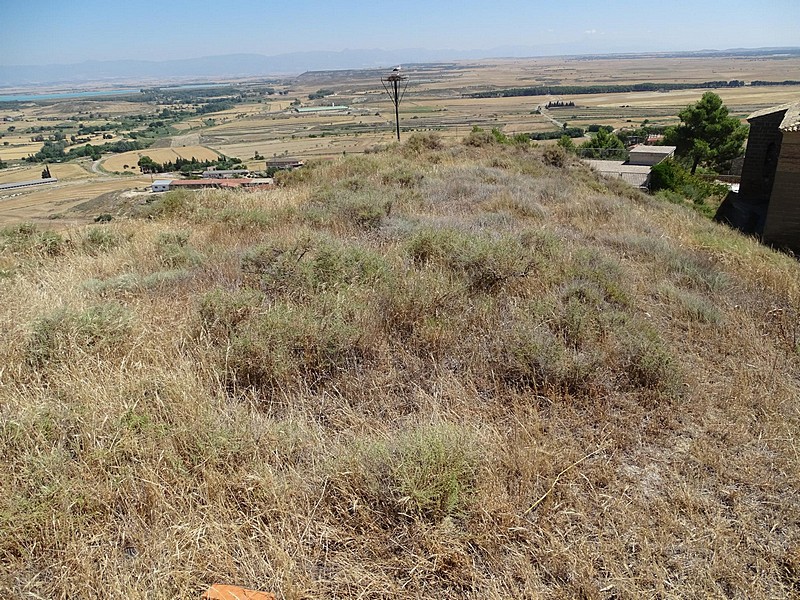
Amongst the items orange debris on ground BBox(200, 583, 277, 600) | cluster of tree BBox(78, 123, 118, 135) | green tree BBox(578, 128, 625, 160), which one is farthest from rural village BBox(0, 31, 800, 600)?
cluster of tree BBox(78, 123, 118, 135)

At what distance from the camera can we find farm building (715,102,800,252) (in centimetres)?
989

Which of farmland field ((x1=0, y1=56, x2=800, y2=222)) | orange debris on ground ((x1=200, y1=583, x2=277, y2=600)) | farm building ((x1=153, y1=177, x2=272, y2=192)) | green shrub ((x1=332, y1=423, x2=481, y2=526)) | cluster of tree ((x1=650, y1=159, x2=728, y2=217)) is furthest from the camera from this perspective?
farmland field ((x1=0, y1=56, x2=800, y2=222))

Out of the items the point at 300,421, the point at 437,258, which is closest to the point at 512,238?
the point at 437,258

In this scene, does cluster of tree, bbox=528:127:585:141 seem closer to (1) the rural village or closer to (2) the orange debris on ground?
(1) the rural village

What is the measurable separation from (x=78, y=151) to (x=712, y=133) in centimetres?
7010

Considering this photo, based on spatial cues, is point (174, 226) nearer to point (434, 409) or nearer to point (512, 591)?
point (434, 409)

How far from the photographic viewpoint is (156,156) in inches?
2020

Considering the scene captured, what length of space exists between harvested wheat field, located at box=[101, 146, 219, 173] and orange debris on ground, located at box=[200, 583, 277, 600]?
4986cm

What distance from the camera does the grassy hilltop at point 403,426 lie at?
1902 millimetres

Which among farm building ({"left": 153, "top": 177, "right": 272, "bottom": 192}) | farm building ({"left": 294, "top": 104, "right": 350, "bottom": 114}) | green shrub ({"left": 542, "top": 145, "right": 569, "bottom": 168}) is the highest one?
farm building ({"left": 294, "top": 104, "right": 350, "bottom": 114})

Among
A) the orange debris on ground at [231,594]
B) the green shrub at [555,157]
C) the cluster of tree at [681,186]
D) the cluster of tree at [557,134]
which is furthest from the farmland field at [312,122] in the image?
the orange debris on ground at [231,594]

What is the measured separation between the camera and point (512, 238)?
515 cm

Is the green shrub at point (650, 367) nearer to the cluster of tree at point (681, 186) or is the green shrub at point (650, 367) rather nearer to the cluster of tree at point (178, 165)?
the cluster of tree at point (681, 186)

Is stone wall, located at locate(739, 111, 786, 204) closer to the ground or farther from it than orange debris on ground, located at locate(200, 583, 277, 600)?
farther from it
